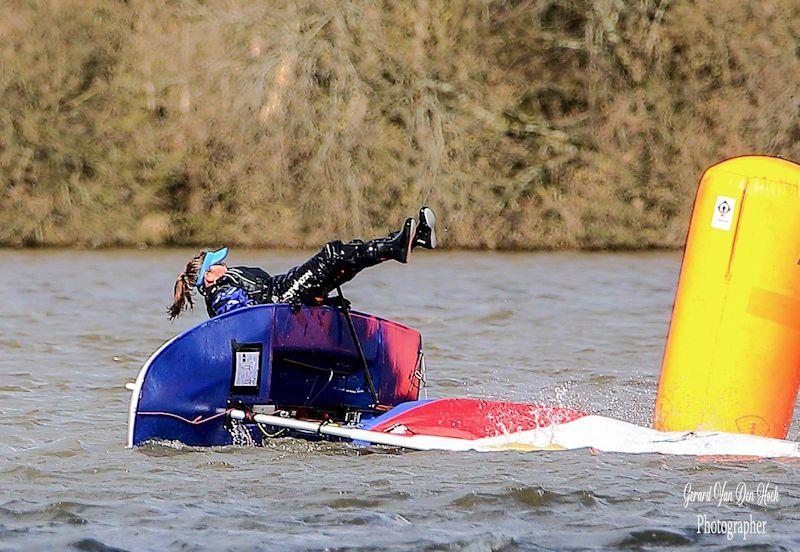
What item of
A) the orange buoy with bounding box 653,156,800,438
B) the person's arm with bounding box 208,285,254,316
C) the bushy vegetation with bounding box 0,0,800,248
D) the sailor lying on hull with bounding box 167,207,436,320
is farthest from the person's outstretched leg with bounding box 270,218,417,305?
the bushy vegetation with bounding box 0,0,800,248

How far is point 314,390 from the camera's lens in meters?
8.77

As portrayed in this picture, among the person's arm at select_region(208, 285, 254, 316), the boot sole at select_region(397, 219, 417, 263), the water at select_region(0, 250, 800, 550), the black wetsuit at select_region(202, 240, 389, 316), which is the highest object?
the boot sole at select_region(397, 219, 417, 263)

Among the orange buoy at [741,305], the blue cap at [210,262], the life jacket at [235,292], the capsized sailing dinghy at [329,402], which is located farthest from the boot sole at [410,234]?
the orange buoy at [741,305]

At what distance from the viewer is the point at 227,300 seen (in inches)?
338

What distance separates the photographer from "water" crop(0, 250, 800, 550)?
584 cm

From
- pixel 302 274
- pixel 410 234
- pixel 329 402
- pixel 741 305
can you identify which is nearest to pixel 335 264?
pixel 302 274

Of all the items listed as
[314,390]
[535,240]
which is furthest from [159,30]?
[314,390]

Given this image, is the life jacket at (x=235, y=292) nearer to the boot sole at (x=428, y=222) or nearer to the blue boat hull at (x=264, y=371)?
the blue boat hull at (x=264, y=371)

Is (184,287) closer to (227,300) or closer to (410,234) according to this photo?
(227,300)

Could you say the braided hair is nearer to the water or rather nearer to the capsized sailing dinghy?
the capsized sailing dinghy

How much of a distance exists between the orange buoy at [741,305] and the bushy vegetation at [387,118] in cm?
1710

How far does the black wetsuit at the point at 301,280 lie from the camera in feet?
26.6

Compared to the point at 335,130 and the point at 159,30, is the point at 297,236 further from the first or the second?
the point at 159,30

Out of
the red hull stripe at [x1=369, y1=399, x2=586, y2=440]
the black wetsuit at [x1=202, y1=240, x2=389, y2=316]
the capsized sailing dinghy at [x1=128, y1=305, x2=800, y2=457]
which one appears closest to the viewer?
the capsized sailing dinghy at [x1=128, y1=305, x2=800, y2=457]
